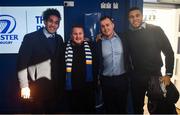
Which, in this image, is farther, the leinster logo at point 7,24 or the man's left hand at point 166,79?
the leinster logo at point 7,24

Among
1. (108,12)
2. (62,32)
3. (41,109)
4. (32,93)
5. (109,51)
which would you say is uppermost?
(108,12)

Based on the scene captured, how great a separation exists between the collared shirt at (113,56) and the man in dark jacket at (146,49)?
0.15 m

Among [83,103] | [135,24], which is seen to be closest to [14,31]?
[83,103]

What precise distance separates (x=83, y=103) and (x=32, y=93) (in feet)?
2.16

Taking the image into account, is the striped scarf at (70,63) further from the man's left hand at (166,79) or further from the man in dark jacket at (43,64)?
the man's left hand at (166,79)

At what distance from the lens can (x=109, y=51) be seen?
10.2 ft

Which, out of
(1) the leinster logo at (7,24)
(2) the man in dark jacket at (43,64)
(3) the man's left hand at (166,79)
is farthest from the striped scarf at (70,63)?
(1) the leinster logo at (7,24)

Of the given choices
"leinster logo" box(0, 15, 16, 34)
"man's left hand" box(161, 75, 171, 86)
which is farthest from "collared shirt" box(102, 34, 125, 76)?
"leinster logo" box(0, 15, 16, 34)

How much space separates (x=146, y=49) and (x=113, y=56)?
1.31 ft

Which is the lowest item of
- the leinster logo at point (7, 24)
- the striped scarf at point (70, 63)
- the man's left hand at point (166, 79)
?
the man's left hand at point (166, 79)

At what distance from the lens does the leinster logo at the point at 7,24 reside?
4.05m

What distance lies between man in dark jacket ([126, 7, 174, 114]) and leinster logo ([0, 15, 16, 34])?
1889 millimetres

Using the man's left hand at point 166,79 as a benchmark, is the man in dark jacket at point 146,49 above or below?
above

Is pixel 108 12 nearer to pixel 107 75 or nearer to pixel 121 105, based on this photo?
pixel 107 75
